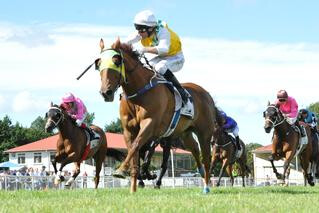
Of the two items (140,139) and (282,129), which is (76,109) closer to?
(282,129)

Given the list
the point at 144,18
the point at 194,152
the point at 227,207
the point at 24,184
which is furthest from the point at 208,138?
the point at 24,184

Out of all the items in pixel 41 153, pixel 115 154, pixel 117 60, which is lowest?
pixel 115 154

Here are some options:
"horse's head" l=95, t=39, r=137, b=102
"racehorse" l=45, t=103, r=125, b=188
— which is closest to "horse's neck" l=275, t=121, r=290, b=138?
"racehorse" l=45, t=103, r=125, b=188

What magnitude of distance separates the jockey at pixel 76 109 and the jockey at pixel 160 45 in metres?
6.35

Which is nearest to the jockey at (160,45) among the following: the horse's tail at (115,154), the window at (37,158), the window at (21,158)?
the horse's tail at (115,154)

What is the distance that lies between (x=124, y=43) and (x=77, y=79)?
1033mm

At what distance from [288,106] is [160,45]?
8.11 meters

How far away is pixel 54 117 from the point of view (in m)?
18.2

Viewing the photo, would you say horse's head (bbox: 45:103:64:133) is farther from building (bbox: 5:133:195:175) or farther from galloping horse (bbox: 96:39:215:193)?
building (bbox: 5:133:195:175)

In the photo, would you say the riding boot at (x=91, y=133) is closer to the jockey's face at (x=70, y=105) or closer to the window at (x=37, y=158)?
the jockey's face at (x=70, y=105)

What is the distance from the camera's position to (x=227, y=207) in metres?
7.96

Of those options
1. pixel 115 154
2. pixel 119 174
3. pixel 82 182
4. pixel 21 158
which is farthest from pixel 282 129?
pixel 21 158

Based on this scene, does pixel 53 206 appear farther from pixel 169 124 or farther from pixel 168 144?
pixel 168 144

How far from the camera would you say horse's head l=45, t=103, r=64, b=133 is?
715 inches
